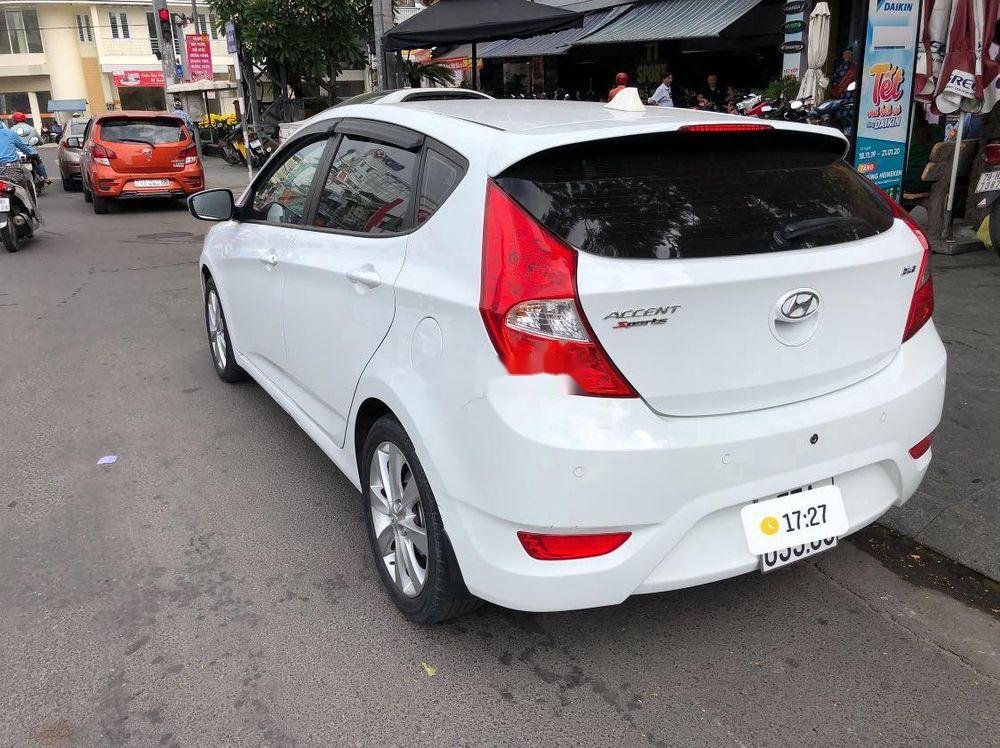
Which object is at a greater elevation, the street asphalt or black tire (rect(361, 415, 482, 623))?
black tire (rect(361, 415, 482, 623))

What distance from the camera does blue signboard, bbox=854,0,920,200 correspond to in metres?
8.16

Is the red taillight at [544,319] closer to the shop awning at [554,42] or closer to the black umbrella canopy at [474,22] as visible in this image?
the black umbrella canopy at [474,22]

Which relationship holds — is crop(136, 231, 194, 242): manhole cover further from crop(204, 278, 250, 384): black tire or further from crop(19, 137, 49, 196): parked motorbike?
crop(204, 278, 250, 384): black tire

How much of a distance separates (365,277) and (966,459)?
306 cm

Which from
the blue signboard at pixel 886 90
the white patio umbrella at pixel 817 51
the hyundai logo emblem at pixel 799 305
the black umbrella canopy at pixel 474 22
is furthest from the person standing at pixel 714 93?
the hyundai logo emblem at pixel 799 305

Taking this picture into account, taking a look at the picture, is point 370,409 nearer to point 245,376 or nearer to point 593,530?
point 593,530

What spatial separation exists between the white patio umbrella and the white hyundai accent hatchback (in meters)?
7.77

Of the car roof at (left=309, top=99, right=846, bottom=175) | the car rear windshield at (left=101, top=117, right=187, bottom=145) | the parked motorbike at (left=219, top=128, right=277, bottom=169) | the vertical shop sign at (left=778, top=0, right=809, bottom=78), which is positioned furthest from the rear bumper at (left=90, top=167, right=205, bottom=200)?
the car roof at (left=309, top=99, right=846, bottom=175)

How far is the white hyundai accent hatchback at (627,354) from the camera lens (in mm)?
2266

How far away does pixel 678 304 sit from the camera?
229cm

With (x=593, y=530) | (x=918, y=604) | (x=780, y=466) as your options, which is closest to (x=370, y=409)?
(x=593, y=530)

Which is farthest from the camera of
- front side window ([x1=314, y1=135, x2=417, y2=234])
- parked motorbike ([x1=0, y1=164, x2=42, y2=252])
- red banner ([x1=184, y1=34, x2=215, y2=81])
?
red banner ([x1=184, y1=34, x2=215, y2=81])

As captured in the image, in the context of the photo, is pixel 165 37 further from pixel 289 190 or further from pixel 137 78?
pixel 137 78

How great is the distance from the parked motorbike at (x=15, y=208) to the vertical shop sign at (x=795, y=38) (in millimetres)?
10979
